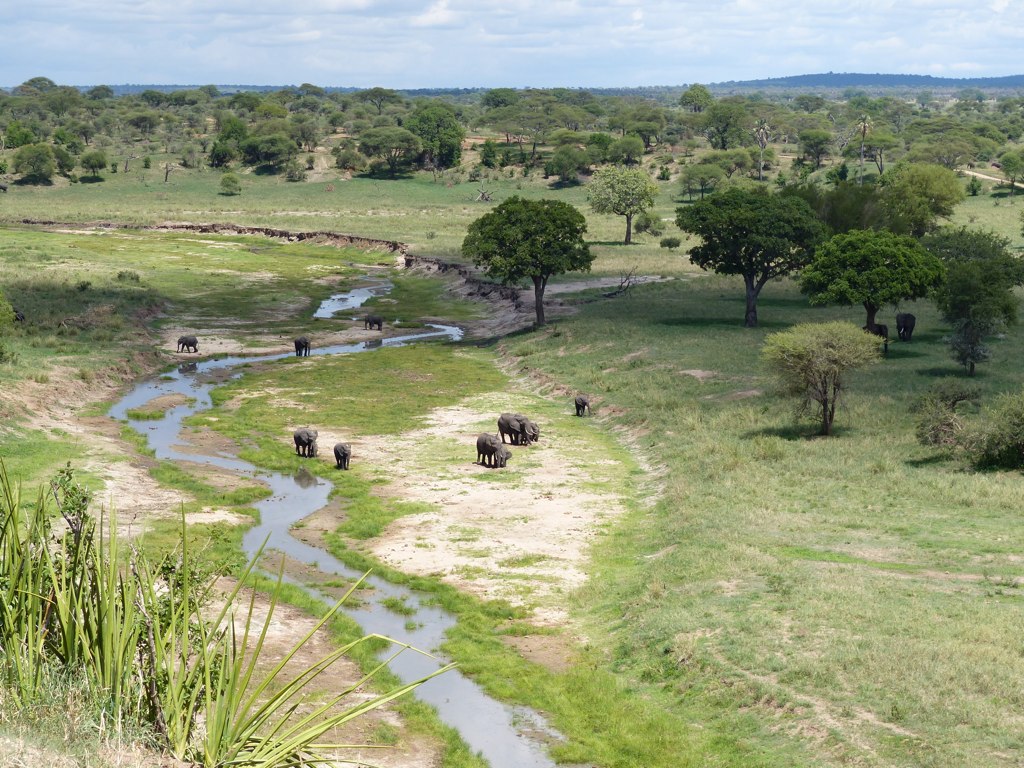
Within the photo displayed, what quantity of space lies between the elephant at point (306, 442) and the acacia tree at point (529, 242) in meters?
26.2

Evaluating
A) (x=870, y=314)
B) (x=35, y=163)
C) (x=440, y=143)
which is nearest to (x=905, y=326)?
(x=870, y=314)

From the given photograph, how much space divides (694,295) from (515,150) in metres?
119

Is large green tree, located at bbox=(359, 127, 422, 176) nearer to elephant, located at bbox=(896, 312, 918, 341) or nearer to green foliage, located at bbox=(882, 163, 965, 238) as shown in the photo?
green foliage, located at bbox=(882, 163, 965, 238)

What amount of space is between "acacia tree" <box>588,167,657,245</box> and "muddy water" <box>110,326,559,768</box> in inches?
2355

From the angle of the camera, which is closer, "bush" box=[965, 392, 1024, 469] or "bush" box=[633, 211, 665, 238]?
"bush" box=[965, 392, 1024, 469]

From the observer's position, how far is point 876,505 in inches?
1383

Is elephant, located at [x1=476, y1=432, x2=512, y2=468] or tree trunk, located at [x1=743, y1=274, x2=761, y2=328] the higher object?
tree trunk, located at [x1=743, y1=274, x2=761, y2=328]

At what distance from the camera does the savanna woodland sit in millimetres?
14554

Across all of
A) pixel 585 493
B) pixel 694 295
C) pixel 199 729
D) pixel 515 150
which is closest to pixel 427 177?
pixel 515 150

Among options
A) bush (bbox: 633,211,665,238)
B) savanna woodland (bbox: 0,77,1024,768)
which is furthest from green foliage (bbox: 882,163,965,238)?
bush (bbox: 633,211,665,238)

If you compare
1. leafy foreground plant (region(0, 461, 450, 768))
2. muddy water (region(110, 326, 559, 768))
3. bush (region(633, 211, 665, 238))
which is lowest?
muddy water (region(110, 326, 559, 768))

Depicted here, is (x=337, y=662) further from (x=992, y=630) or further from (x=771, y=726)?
(x=992, y=630)

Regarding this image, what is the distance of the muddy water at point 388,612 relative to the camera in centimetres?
2333

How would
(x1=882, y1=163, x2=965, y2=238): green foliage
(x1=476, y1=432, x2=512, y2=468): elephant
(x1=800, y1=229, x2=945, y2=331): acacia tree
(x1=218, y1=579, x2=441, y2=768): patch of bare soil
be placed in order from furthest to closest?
1. (x1=882, y1=163, x2=965, y2=238): green foliage
2. (x1=800, y1=229, x2=945, y2=331): acacia tree
3. (x1=476, y1=432, x2=512, y2=468): elephant
4. (x1=218, y1=579, x2=441, y2=768): patch of bare soil
